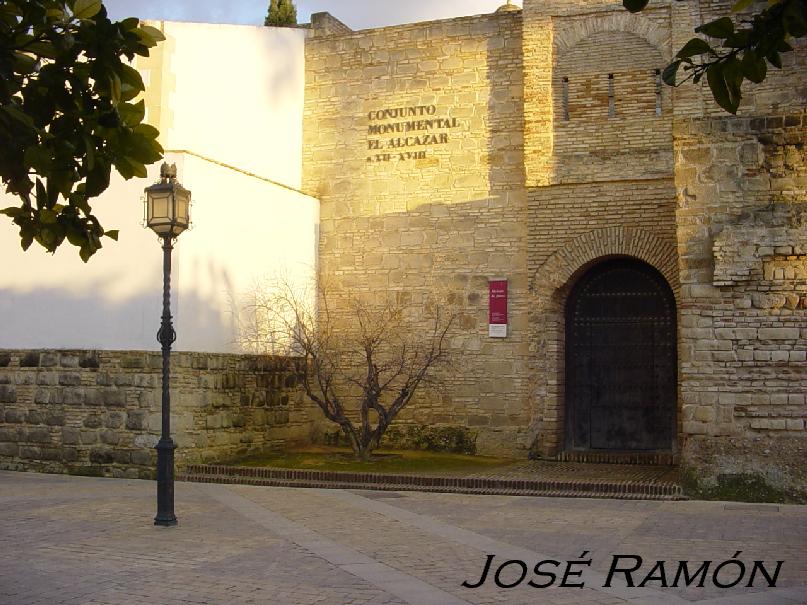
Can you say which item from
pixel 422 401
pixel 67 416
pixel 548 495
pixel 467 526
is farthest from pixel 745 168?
pixel 67 416

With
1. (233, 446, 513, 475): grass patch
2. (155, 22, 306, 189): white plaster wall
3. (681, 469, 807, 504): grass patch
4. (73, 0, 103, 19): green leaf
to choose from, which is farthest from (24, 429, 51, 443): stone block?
(73, 0, 103, 19): green leaf

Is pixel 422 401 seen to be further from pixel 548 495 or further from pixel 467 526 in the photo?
pixel 467 526

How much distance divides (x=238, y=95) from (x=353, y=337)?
4050 millimetres

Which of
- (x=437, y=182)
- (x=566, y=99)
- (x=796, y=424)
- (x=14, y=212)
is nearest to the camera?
(x=14, y=212)

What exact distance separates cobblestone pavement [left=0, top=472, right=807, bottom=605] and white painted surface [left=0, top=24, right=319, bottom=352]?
2435mm

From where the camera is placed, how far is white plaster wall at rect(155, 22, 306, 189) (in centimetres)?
1429

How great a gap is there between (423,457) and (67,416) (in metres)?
4.90

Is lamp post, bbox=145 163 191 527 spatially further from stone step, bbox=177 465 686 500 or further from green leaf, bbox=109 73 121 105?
green leaf, bbox=109 73 121 105

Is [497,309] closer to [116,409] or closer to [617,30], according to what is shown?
[617,30]

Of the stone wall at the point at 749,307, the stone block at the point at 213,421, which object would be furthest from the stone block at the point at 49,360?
the stone wall at the point at 749,307

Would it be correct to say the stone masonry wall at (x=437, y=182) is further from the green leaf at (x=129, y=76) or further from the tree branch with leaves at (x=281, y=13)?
the green leaf at (x=129, y=76)

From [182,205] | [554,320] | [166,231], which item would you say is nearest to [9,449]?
[166,231]

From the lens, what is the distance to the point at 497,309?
49.1ft

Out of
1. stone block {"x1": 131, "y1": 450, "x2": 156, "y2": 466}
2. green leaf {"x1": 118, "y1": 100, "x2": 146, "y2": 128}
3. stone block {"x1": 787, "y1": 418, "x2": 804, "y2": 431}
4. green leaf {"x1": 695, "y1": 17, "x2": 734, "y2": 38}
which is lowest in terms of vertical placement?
stone block {"x1": 131, "y1": 450, "x2": 156, "y2": 466}
